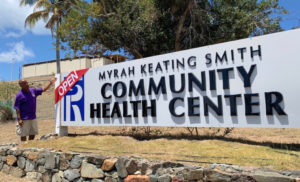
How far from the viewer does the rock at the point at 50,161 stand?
4664mm

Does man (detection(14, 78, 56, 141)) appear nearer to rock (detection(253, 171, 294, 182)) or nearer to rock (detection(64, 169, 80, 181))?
rock (detection(64, 169, 80, 181))

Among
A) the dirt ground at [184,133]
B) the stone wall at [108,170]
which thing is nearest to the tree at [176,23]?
the dirt ground at [184,133]

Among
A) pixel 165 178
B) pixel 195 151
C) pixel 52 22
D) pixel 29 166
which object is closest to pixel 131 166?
pixel 165 178

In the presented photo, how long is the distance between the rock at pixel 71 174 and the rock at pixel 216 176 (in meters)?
2.29

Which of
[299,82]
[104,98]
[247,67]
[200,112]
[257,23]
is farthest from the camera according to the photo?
Answer: [257,23]

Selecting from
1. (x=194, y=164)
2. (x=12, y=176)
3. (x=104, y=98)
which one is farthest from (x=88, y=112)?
(x=194, y=164)

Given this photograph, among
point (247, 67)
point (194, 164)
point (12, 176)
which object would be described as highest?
point (247, 67)

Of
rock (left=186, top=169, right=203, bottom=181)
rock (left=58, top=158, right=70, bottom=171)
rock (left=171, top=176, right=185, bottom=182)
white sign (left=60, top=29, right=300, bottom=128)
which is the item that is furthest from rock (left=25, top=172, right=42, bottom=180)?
rock (left=186, top=169, right=203, bottom=181)

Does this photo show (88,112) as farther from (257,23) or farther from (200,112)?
(257,23)

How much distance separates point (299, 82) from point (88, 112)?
16.3ft

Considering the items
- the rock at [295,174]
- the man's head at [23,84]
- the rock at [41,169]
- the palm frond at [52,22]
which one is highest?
the palm frond at [52,22]

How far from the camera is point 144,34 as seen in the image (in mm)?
10586

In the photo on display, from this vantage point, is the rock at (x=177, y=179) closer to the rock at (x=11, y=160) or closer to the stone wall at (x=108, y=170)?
the stone wall at (x=108, y=170)

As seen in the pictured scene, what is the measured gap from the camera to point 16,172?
5246mm
